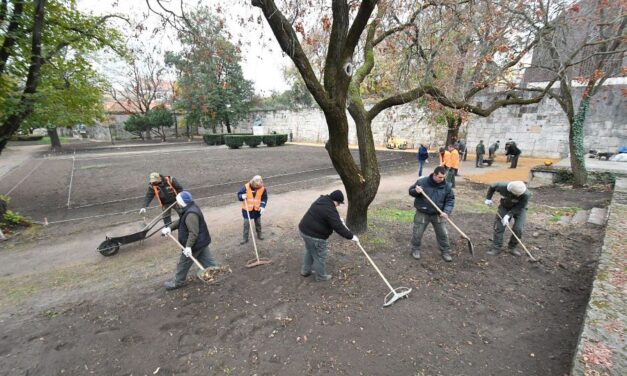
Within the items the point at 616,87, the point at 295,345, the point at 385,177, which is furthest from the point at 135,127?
the point at 616,87

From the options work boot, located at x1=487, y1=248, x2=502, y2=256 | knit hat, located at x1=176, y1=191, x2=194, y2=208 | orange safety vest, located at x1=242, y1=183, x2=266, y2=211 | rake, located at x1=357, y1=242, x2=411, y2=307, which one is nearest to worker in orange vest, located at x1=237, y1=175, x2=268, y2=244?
orange safety vest, located at x1=242, y1=183, x2=266, y2=211

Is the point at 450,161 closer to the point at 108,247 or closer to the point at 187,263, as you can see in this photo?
the point at 187,263

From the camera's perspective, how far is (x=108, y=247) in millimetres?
6012

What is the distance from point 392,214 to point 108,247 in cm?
687

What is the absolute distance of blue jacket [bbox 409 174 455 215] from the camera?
5266 mm

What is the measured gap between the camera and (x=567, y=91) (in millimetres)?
9508

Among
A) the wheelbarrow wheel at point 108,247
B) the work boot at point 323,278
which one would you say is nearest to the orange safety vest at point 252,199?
the work boot at point 323,278

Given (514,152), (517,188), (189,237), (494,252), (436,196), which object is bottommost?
(494,252)

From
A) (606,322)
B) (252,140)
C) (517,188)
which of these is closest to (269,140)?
(252,140)

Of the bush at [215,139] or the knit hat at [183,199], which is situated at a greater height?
the bush at [215,139]

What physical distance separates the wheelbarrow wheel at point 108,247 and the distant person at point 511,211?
7.65 meters

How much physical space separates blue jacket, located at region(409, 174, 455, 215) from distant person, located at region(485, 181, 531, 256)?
3.55 feet

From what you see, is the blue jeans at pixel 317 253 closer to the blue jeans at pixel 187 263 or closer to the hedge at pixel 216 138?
the blue jeans at pixel 187 263

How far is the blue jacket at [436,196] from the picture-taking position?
5266 millimetres
